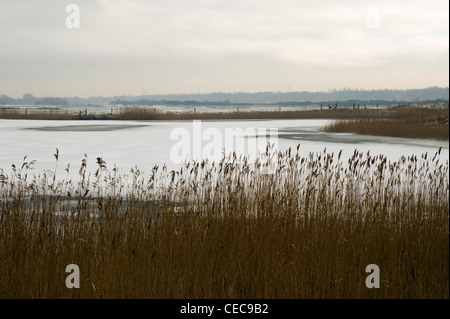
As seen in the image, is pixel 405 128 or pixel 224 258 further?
pixel 405 128

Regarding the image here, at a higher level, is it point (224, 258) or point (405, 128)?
point (405, 128)

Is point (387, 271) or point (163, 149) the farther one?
point (163, 149)

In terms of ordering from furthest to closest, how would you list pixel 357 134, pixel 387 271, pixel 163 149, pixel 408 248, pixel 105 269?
pixel 357 134 → pixel 163 149 → pixel 408 248 → pixel 387 271 → pixel 105 269

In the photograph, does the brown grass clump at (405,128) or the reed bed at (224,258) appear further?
the brown grass clump at (405,128)

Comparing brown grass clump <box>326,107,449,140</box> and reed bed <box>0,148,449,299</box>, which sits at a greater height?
brown grass clump <box>326,107,449,140</box>

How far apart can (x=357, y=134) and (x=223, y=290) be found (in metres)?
25.8

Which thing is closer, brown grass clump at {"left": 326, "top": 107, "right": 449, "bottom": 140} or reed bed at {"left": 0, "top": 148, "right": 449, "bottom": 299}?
reed bed at {"left": 0, "top": 148, "right": 449, "bottom": 299}

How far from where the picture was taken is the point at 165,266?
5352 mm

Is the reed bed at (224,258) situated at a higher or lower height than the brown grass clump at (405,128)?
lower
